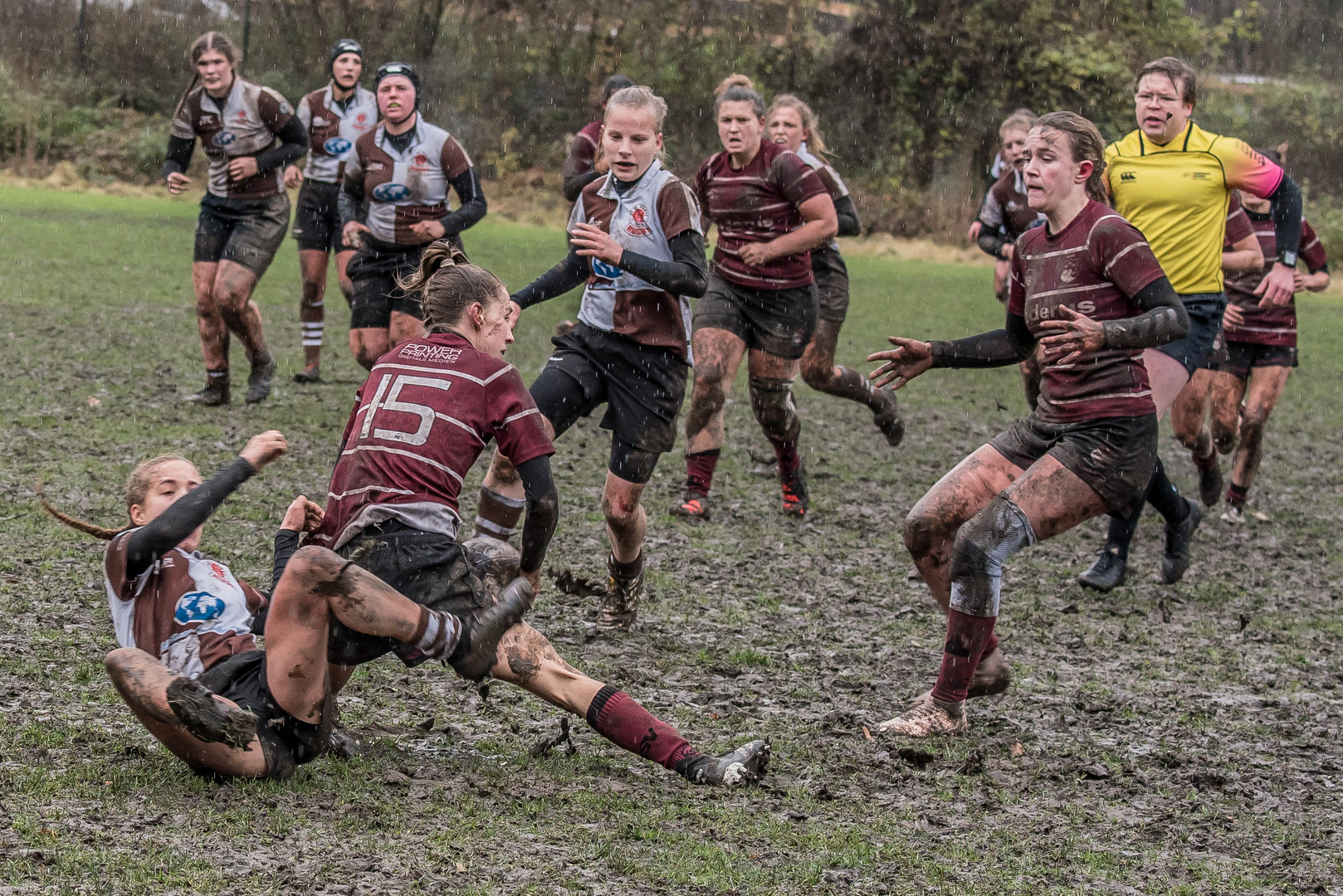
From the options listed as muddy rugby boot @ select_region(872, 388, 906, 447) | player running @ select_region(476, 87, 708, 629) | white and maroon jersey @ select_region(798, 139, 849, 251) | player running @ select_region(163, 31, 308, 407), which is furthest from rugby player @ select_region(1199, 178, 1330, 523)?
player running @ select_region(163, 31, 308, 407)

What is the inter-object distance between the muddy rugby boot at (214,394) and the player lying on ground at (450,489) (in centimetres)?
564

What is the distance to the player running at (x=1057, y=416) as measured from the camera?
4.62 metres

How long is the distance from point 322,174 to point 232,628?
7372mm

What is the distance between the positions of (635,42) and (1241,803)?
3121cm

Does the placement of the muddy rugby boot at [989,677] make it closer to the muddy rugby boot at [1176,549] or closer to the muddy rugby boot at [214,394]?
the muddy rugby boot at [1176,549]

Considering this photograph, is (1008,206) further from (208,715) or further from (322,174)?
(208,715)

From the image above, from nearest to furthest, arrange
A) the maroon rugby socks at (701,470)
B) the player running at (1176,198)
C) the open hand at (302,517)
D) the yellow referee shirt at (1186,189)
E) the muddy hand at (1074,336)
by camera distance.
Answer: the open hand at (302,517)
the muddy hand at (1074,336)
the player running at (1176,198)
the yellow referee shirt at (1186,189)
the maroon rugby socks at (701,470)

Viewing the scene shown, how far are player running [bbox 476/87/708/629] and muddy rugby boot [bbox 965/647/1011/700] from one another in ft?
4.78

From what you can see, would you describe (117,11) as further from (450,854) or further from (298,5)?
(450,854)

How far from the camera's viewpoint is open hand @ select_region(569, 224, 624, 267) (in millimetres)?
4977

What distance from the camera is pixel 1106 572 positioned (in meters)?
6.84

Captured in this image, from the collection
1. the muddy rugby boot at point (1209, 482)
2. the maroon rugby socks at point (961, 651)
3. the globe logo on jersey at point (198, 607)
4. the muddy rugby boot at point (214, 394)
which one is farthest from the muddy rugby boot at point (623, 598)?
the muddy rugby boot at point (214, 394)

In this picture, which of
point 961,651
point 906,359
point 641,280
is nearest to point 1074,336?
point 906,359

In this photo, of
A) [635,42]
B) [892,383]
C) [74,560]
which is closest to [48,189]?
[635,42]
